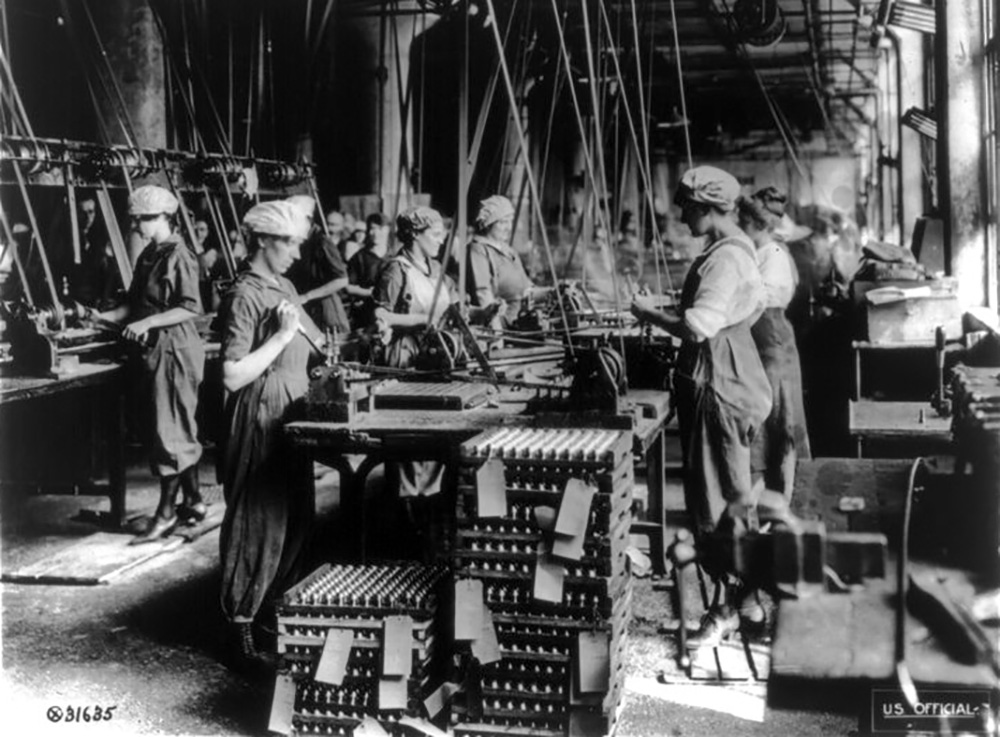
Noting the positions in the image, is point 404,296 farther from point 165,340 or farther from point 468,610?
point 468,610

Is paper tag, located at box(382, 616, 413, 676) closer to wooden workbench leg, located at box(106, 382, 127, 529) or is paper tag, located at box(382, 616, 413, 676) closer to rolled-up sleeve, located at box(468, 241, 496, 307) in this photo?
wooden workbench leg, located at box(106, 382, 127, 529)

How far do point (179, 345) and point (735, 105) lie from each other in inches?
720

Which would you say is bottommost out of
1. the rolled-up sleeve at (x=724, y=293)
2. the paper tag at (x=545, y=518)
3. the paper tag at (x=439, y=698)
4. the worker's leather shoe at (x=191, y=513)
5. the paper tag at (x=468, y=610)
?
the paper tag at (x=439, y=698)

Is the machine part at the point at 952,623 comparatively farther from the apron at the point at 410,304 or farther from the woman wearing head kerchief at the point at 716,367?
the apron at the point at 410,304

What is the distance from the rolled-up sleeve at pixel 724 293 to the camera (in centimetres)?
397

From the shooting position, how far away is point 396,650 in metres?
3.19

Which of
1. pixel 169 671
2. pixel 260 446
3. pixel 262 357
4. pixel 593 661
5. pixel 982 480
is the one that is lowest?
pixel 169 671

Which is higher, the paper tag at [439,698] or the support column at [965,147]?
the support column at [965,147]

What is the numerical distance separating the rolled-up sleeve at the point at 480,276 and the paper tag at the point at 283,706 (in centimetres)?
335

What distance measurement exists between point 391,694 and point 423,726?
14 centimetres

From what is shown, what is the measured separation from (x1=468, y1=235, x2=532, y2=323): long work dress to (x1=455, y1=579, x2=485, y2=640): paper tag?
3.08 m

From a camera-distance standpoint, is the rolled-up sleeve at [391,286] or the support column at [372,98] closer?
the rolled-up sleeve at [391,286]

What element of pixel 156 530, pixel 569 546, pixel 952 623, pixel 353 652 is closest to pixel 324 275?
pixel 156 530

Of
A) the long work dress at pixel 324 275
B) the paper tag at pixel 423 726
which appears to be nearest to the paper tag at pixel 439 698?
the paper tag at pixel 423 726
